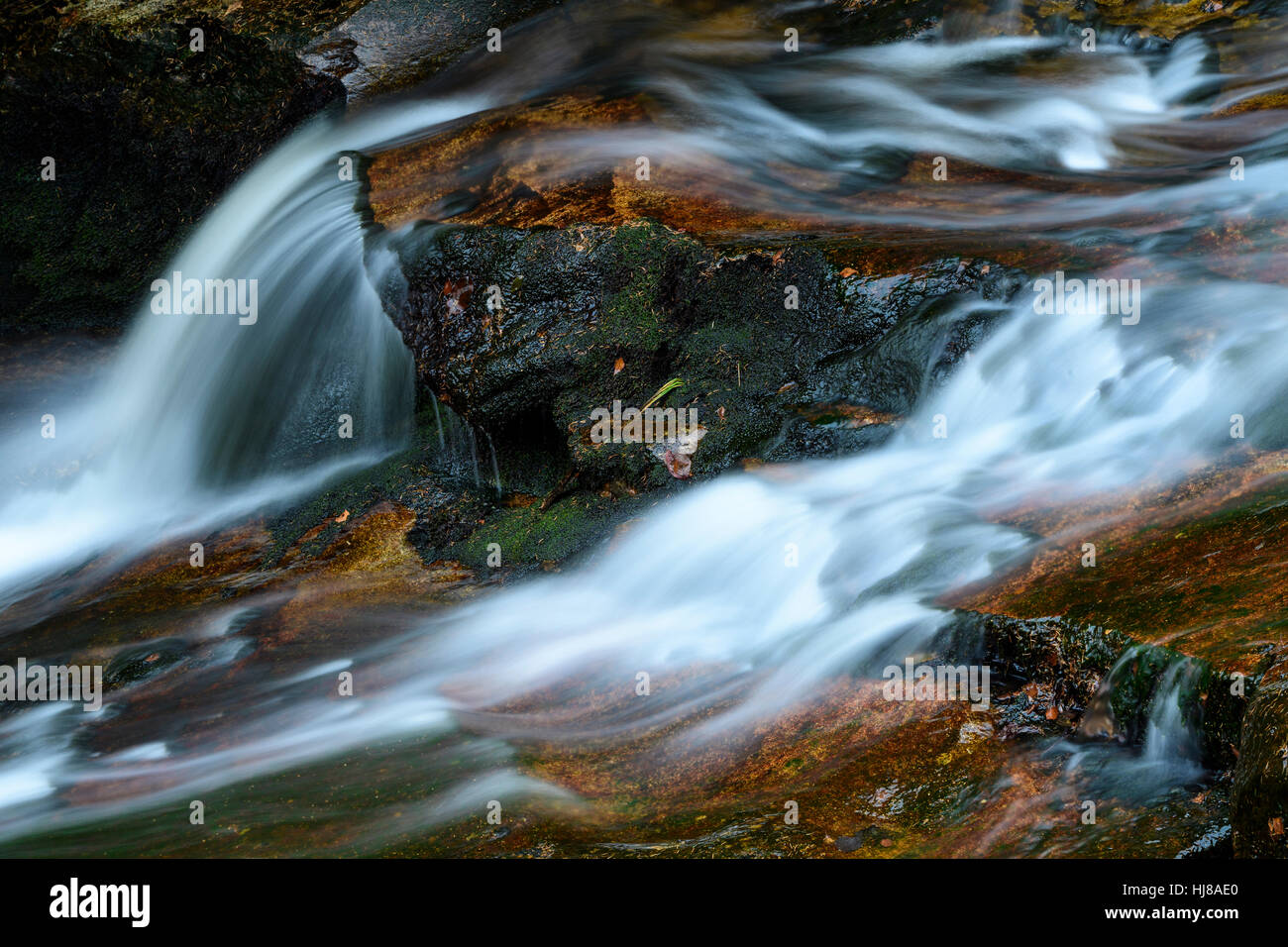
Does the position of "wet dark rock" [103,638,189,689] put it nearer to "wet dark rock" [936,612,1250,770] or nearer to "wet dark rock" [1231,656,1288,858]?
"wet dark rock" [936,612,1250,770]

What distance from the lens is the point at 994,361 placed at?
6.14m

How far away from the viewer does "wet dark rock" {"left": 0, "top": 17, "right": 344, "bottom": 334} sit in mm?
8914

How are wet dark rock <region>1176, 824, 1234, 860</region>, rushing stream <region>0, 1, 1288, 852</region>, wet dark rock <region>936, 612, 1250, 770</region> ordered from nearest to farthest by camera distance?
wet dark rock <region>1176, 824, 1234, 860</region> → wet dark rock <region>936, 612, 1250, 770</region> → rushing stream <region>0, 1, 1288, 852</region>

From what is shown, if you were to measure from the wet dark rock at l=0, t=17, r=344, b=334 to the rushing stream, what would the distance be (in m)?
0.44

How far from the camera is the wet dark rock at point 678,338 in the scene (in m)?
6.31

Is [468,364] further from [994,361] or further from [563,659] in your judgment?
[994,361]

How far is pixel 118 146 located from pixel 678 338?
5.37 metres

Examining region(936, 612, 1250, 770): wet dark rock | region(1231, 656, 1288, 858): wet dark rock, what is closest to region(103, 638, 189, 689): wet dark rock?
region(936, 612, 1250, 770): wet dark rock

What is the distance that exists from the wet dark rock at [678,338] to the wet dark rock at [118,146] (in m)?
3.23

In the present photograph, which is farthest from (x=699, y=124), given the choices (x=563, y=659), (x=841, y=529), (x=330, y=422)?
(x=563, y=659)

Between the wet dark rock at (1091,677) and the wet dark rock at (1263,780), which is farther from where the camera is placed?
the wet dark rock at (1091,677)

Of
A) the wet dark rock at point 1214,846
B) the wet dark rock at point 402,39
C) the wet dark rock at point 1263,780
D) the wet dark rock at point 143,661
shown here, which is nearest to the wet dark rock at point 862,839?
the wet dark rock at point 1214,846

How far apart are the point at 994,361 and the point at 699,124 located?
3134 millimetres

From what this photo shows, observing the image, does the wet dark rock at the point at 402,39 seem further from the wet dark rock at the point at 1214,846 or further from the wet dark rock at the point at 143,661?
the wet dark rock at the point at 1214,846
